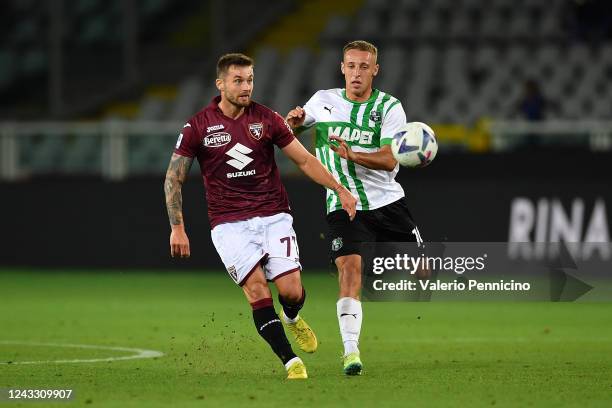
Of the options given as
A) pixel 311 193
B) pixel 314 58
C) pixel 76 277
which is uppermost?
pixel 314 58

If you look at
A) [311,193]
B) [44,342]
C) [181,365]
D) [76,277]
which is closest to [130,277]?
[76,277]

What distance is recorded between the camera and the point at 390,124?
9672mm

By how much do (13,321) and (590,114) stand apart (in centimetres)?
1221

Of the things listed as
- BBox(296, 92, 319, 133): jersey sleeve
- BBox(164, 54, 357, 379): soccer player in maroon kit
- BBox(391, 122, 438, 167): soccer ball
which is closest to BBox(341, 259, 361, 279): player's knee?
BBox(164, 54, 357, 379): soccer player in maroon kit

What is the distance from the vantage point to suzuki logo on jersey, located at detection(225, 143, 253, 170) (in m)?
9.23

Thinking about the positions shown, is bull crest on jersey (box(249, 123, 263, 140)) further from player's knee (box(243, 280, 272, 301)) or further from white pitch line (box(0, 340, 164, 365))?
white pitch line (box(0, 340, 164, 365))

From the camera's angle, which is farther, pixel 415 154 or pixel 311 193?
pixel 311 193

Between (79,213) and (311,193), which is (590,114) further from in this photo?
(79,213)

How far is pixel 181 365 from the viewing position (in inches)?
391

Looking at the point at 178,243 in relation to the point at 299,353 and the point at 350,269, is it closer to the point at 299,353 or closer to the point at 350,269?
the point at 350,269

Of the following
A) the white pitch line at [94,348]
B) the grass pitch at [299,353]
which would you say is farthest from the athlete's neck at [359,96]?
the white pitch line at [94,348]

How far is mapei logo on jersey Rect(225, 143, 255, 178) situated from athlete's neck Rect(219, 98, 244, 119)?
0.68 ft

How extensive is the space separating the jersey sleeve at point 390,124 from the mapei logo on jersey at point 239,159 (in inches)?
39.3

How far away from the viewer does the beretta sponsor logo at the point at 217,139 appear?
30.2 ft
